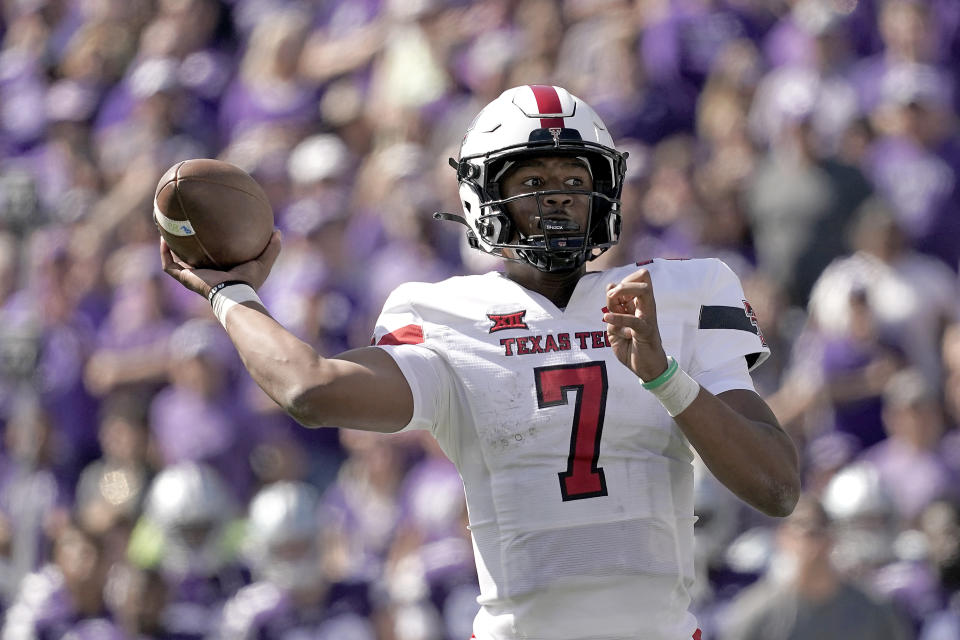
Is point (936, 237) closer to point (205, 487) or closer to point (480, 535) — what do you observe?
point (205, 487)

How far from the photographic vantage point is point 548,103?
3.73 metres

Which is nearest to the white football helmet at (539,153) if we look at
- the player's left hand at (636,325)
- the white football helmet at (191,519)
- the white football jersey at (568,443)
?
the white football jersey at (568,443)

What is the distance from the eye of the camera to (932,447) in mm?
6895

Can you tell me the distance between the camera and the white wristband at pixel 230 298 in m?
3.40

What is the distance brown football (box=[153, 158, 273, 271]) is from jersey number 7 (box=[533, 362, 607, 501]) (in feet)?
2.28

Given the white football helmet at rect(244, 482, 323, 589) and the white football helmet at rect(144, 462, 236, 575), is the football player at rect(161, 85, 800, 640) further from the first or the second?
the white football helmet at rect(144, 462, 236, 575)

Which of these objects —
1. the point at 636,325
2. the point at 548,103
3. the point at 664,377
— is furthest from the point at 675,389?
the point at 548,103

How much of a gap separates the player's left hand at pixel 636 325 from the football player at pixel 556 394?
5 centimetres

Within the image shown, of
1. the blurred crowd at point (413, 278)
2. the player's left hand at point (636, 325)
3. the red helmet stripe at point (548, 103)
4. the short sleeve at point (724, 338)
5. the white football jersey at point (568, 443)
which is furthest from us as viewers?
the blurred crowd at point (413, 278)

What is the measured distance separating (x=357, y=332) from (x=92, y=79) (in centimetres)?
311

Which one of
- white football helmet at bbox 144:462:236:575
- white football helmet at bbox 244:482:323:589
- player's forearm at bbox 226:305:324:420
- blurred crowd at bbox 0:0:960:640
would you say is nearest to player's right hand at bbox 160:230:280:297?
player's forearm at bbox 226:305:324:420

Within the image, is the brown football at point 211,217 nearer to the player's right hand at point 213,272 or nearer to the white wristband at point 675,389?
the player's right hand at point 213,272

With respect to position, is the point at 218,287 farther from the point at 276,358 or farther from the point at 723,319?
the point at 723,319

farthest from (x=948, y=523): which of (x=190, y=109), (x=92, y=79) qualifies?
(x=92, y=79)
